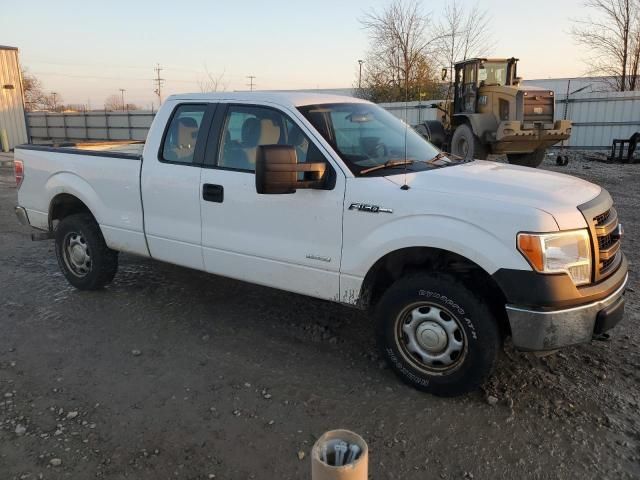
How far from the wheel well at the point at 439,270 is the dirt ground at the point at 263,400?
59 centimetres

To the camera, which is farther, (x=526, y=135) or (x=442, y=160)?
(x=526, y=135)

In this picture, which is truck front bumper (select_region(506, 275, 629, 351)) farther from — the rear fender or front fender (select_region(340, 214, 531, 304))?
the rear fender

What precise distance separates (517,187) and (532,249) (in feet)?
1.81

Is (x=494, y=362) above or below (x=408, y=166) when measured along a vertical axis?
below

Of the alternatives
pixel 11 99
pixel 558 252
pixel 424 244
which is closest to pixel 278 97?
pixel 424 244

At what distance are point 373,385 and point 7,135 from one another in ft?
84.6

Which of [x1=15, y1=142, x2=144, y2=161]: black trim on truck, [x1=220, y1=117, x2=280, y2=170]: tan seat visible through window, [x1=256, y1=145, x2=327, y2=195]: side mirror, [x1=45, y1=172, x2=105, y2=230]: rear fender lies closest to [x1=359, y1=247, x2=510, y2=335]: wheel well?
[x1=256, y1=145, x2=327, y2=195]: side mirror

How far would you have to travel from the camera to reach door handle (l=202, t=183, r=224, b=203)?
13.6 ft

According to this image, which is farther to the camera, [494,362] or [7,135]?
[7,135]

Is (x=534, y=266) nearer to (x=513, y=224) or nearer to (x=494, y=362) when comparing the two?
(x=513, y=224)

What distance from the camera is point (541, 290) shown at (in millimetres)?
2949

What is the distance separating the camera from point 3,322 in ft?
15.5

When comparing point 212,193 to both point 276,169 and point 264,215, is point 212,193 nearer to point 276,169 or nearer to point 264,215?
point 264,215

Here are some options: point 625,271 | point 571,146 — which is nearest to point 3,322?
point 625,271
